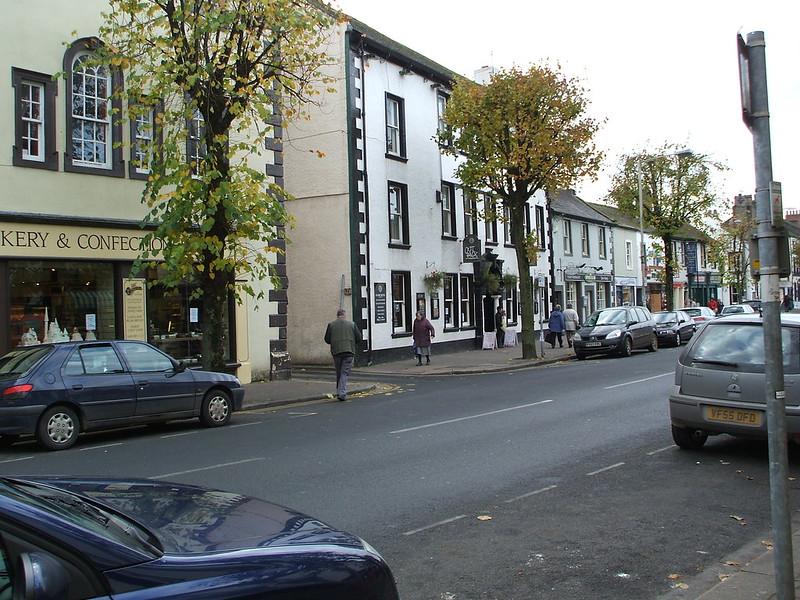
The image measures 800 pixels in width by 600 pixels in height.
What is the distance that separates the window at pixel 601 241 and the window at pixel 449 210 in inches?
753

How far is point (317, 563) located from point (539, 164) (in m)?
22.2

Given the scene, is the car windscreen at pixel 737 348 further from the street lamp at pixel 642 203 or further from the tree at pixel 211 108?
the street lamp at pixel 642 203

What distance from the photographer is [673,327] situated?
30656 mm

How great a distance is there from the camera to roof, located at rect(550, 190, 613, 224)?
135 ft

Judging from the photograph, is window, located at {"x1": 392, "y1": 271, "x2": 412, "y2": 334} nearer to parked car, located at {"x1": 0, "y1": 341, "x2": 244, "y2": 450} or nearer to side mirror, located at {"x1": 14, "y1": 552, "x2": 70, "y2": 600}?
parked car, located at {"x1": 0, "y1": 341, "x2": 244, "y2": 450}

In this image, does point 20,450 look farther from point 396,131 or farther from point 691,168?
point 691,168

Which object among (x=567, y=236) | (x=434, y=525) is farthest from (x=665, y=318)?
(x=434, y=525)

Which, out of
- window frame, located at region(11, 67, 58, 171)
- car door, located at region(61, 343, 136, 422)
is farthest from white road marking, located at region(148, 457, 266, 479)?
window frame, located at region(11, 67, 58, 171)

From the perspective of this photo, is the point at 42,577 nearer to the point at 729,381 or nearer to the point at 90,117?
the point at 729,381

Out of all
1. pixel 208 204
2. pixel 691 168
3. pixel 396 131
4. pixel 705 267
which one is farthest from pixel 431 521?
pixel 705 267

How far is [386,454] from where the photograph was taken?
9.20 meters

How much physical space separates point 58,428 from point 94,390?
74 cm

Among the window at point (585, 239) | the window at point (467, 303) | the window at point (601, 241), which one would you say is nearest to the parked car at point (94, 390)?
the window at point (467, 303)

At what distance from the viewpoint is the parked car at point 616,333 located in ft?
83.9
